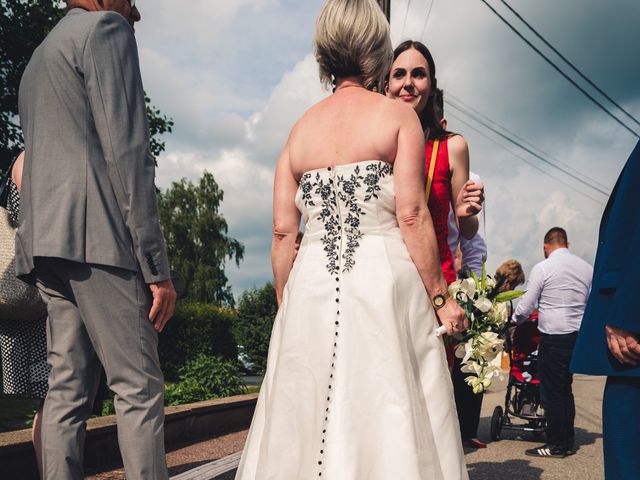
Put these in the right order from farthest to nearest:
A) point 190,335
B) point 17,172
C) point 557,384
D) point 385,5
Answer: point 190,335
point 385,5
point 557,384
point 17,172

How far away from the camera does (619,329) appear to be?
9.01 ft

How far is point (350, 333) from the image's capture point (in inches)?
107

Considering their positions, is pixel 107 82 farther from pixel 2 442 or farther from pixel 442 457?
pixel 2 442

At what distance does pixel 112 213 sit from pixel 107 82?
55 cm

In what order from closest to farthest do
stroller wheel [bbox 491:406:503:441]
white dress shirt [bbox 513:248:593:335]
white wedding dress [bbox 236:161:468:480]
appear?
white wedding dress [bbox 236:161:468:480]
white dress shirt [bbox 513:248:593:335]
stroller wheel [bbox 491:406:503:441]

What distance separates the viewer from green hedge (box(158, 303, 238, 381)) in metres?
20.8

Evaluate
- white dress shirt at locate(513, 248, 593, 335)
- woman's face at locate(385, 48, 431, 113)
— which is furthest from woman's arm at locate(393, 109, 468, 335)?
white dress shirt at locate(513, 248, 593, 335)

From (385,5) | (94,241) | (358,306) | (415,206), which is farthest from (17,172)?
(385,5)

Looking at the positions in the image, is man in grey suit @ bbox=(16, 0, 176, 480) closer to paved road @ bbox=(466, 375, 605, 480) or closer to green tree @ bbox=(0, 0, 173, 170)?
paved road @ bbox=(466, 375, 605, 480)

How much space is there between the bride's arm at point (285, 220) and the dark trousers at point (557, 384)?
15.4ft

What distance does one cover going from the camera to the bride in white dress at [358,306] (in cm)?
258

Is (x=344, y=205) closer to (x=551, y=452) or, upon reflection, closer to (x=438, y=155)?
(x=438, y=155)

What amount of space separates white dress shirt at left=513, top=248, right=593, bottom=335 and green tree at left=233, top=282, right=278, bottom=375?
9055 millimetres

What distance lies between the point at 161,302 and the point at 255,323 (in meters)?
13.4
